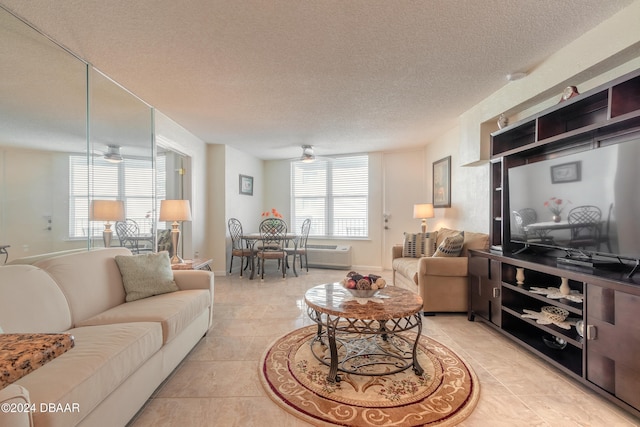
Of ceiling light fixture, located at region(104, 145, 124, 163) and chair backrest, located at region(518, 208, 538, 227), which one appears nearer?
chair backrest, located at region(518, 208, 538, 227)

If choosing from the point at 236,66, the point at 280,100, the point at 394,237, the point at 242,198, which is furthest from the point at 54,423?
the point at 394,237

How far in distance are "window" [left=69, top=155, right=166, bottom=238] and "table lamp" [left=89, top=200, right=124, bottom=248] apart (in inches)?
1.8

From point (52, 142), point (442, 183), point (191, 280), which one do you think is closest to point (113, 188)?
point (52, 142)

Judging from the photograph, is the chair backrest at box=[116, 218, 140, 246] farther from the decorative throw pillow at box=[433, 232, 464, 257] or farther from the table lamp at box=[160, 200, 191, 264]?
the decorative throw pillow at box=[433, 232, 464, 257]

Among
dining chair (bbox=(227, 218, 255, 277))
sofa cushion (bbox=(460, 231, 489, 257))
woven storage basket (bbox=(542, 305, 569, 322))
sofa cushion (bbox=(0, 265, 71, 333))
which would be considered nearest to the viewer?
sofa cushion (bbox=(0, 265, 71, 333))

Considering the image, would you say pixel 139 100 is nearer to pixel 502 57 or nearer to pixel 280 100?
pixel 280 100

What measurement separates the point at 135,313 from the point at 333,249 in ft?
13.3

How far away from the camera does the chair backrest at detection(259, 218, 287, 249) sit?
4.63m

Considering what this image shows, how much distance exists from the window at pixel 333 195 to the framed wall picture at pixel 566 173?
365 centimetres

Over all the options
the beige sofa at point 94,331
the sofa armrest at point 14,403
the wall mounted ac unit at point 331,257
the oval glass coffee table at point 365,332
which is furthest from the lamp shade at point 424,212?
the sofa armrest at point 14,403

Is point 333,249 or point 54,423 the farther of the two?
point 333,249

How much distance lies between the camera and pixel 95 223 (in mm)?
2531

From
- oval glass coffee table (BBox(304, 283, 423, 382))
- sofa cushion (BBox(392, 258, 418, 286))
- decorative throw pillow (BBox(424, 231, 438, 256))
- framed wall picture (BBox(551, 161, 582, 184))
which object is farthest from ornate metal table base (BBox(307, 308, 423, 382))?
decorative throw pillow (BBox(424, 231, 438, 256))

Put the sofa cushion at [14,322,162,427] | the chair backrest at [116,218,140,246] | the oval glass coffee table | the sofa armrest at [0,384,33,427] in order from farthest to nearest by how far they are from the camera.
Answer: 1. the chair backrest at [116,218,140,246]
2. the oval glass coffee table
3. the sofa cushion at [14,322,162,427]
4. the sofa armrest at [0,384,33,427]
